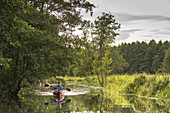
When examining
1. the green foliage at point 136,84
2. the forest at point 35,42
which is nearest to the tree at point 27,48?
the forest at point 35,42

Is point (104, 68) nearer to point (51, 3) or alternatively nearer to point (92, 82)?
point (92, 82)

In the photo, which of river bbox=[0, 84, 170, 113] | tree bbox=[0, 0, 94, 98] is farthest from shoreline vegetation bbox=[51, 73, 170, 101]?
tree bbox=[0, 0, 94, 98]

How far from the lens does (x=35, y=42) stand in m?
16.0

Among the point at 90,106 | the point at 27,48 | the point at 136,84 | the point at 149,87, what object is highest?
the point at 27,48

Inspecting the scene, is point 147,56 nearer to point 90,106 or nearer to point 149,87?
point 149,87

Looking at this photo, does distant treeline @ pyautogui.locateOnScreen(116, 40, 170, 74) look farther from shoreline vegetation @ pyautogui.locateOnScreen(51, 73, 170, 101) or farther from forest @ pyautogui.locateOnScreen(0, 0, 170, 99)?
shoreline vegetation @ pyautogui.locateOnScreen(51, 73, 170, 101)

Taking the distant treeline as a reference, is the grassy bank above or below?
below

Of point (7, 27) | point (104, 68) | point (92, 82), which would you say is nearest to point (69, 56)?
point (7, 27)

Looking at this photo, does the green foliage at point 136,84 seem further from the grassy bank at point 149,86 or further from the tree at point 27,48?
the tree at point 27,48

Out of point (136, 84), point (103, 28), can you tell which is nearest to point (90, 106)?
point (136, 84)

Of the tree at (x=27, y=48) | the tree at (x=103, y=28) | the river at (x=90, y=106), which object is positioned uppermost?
the tree at (x=103, y=28)

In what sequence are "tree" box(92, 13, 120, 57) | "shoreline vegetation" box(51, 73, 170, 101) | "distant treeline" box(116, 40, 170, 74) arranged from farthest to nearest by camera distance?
"distant treeline" box(116, 40, 170, 74) → "tree" box(92, 13, 120, 57) → "shoreline vegetation" box(51, 73, 170, 101)

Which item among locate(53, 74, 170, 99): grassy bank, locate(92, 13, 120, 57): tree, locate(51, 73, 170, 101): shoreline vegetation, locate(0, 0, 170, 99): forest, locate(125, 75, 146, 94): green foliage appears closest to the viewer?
locate(0, 0, 170, 99): forest

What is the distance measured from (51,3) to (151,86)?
1193 cm
